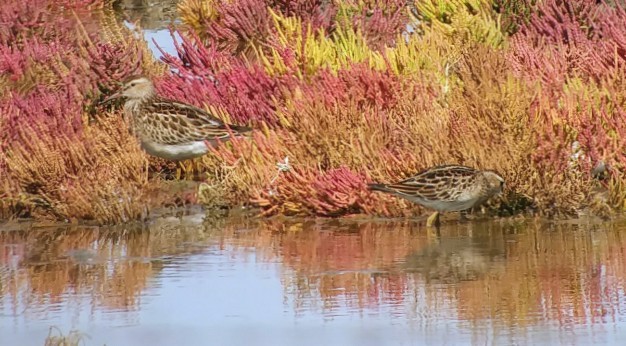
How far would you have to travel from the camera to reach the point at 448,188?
1215 cm

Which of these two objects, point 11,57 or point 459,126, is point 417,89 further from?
point 11,57

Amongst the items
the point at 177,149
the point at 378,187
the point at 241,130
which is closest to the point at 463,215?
the point at 378,187

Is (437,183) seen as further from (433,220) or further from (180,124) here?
(180,124)

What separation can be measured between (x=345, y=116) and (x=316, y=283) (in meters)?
3.73

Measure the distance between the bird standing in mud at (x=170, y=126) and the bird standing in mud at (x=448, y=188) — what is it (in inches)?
84.3

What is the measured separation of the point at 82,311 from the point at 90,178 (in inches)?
150

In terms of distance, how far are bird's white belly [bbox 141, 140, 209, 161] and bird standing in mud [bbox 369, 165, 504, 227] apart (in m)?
2.37

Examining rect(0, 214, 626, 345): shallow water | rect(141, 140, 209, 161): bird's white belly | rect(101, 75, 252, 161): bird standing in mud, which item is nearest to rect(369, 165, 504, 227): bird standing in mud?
rect(0, 214, 626, 345): shallow water

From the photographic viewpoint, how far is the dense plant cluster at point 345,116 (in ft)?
42.2

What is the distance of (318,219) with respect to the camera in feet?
42.4

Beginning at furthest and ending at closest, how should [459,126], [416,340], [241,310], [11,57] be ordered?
[11,57]
[459,126]
[241,310]
[416,340]

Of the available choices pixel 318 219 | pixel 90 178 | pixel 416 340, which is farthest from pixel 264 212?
pixel 416 340

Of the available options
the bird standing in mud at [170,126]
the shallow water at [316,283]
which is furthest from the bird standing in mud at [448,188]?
the bird standing in mud at [170,126]

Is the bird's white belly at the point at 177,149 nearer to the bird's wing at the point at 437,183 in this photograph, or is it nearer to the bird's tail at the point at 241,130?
the bird's tail at the point at 241,130
